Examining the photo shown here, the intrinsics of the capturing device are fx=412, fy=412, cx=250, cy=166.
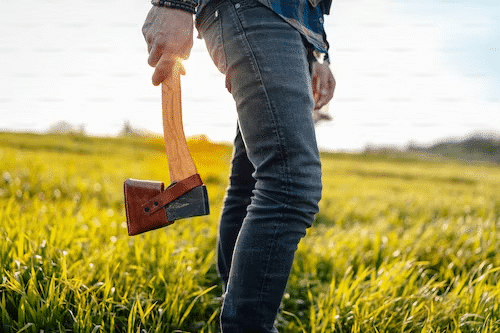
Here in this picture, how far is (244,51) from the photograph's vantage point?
3.96 ft

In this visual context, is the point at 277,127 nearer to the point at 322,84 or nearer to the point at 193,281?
the point at 322,84

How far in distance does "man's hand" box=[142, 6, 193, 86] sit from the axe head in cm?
36

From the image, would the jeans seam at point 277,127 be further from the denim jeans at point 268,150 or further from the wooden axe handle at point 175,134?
the wooden axe handle at point 175,134

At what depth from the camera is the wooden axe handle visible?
1294 mm

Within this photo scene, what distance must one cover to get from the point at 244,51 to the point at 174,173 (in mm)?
435

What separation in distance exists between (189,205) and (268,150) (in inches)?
11.5

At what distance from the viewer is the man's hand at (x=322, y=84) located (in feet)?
5.61

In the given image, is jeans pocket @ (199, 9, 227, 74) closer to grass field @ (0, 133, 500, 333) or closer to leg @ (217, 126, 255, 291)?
leg @ (217, 126, 255, 291)

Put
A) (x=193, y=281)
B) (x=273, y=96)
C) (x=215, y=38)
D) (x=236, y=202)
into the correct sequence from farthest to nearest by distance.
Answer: (x=193, y=281) < (x=236, y=202) < (x=215, y=38) < (x=273, y=96)

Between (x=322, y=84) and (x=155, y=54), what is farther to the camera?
(x=322, y=84)

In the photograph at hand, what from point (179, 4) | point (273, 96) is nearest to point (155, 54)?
point (179, 4)

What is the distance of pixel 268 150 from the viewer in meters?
1.20

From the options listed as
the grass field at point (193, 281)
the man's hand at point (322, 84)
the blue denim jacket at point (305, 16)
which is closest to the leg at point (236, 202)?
the grass field at point (193, 281)

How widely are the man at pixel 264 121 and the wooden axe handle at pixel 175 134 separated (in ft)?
0.21
